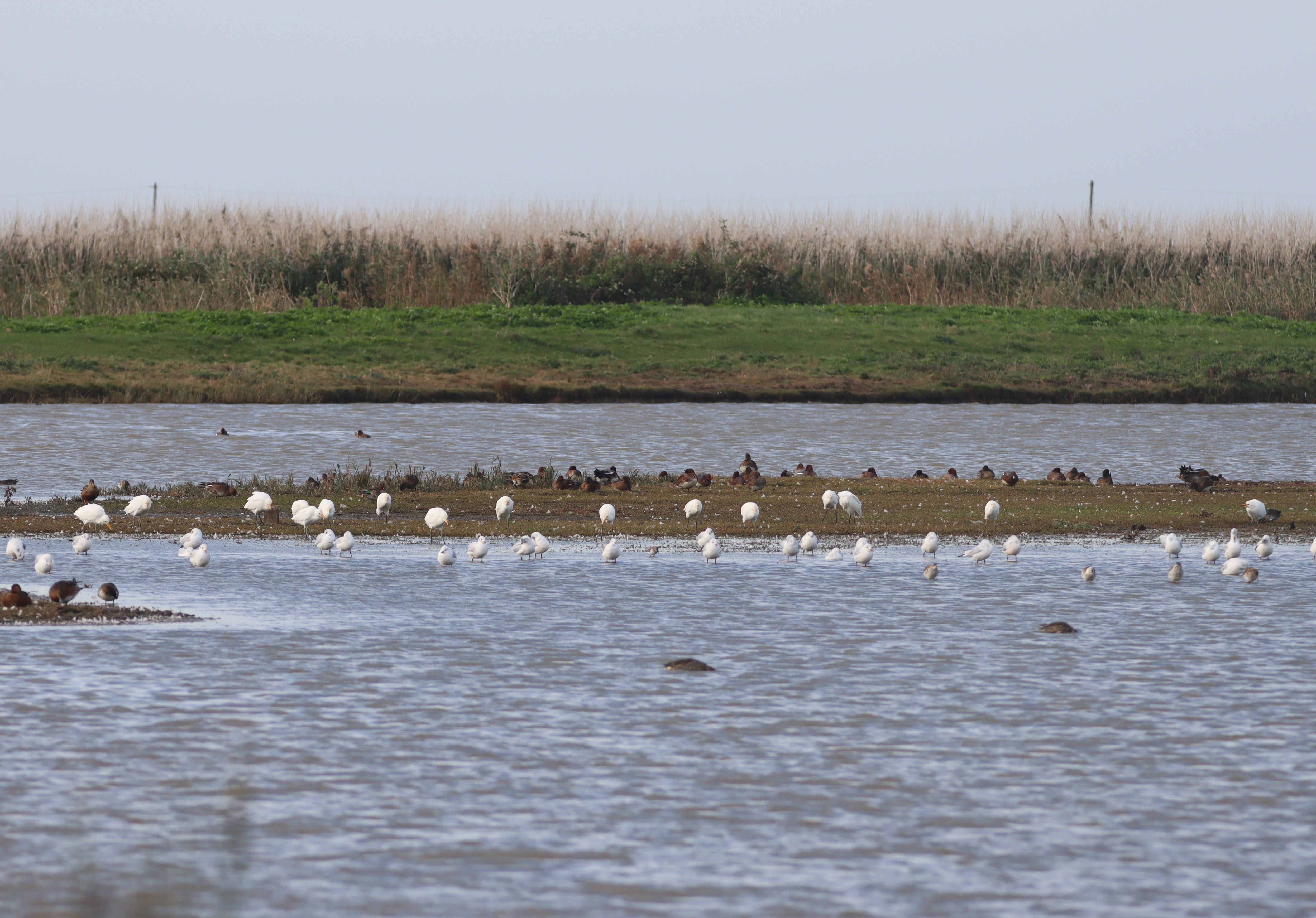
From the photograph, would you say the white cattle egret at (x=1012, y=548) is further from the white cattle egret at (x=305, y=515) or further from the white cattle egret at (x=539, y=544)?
the white cattle egret at (x=305, y=515)

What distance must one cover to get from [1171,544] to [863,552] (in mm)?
3018

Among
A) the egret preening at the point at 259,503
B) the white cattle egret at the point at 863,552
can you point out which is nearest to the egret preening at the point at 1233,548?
the white cattle egret at the point at 863,552

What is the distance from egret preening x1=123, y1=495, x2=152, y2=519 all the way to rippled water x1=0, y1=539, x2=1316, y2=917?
14.8 feet

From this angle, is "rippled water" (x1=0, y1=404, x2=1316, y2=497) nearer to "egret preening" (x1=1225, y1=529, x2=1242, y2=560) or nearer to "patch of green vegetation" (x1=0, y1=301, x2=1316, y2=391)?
"patch of green vegetation" (x1=0, y1=301, x2=1316, y2=391)

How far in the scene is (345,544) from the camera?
661 inches

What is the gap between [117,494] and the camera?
21656mm

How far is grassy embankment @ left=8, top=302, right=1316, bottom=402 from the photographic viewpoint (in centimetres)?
3766

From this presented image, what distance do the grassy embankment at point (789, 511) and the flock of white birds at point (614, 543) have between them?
0.19 metres

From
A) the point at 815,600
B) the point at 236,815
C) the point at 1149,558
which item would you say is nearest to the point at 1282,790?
the point at 236,815

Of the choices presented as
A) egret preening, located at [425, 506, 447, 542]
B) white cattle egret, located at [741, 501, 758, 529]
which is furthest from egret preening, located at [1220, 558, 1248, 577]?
egret preening, located at [425, 506, 447, 542]

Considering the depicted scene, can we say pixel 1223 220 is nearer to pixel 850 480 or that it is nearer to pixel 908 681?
pixel 850 480

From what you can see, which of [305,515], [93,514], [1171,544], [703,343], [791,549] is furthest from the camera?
[703,343]

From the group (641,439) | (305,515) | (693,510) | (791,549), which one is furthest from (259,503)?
(641,439)

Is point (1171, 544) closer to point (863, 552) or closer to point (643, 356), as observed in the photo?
point (863, 552)
